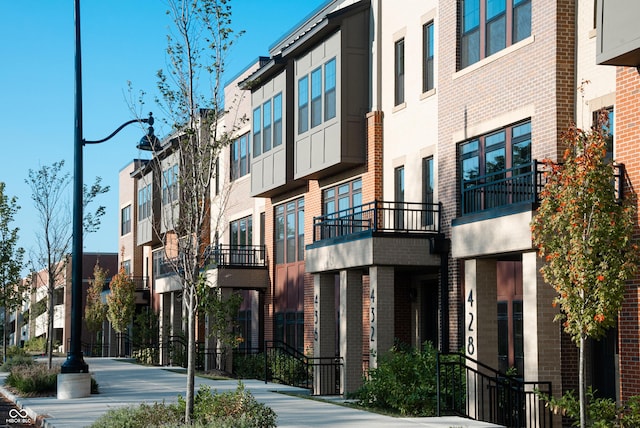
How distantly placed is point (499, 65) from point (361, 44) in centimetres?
779

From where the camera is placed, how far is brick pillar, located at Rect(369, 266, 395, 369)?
24.5 m

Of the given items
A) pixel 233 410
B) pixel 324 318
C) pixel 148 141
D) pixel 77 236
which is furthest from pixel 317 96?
pixel 233 410

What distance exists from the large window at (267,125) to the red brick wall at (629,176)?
1864 centimetres

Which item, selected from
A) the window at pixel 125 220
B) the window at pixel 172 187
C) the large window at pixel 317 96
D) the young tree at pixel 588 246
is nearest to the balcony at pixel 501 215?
the young tree at pixel 588 246

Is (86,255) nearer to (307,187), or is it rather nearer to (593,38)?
(307,187)

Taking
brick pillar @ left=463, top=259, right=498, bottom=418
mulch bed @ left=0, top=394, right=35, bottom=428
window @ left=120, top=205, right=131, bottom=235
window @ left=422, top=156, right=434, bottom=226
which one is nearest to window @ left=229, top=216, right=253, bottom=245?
window @ left=422, top=156, right=434, bottom=226

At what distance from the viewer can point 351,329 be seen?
2638 cm

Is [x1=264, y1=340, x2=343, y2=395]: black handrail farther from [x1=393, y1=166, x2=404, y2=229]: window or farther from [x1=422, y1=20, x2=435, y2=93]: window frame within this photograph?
[x1=422, y1=20, x2=435, y2=93]: window frame

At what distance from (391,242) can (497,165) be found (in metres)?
3.55

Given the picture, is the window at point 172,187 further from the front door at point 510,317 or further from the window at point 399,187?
Result: the front door at point 510,317

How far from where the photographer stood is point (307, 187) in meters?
34.0

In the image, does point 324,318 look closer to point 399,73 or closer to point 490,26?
point 399,73

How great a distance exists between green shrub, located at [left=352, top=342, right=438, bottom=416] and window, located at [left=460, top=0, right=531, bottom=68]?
23.3 ft

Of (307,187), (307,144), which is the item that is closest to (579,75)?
(307,144)
